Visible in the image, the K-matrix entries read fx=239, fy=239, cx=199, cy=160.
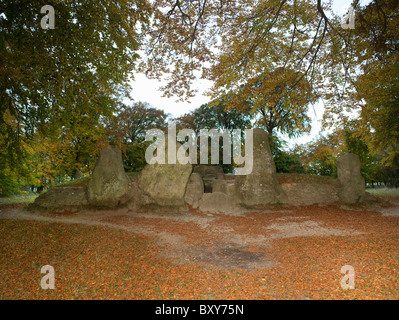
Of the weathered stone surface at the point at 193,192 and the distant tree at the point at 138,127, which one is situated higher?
the distant tree at the point at 138,127

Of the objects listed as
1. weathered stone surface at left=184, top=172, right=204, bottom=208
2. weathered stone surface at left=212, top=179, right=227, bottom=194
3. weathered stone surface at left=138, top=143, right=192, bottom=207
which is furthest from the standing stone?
weathered stone surface at left=138, top=143, right=192, bottom=207

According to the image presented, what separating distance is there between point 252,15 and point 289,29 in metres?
1.76

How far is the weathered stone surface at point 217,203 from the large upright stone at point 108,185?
3249 millimetres

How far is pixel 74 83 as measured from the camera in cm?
637

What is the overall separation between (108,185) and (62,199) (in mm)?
2143

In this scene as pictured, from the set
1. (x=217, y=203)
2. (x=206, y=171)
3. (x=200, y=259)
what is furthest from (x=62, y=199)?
(x=206, y=171)

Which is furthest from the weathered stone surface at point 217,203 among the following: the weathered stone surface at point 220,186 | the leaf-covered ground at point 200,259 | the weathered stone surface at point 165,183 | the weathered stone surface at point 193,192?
the leaf-covered ground at point 200,259

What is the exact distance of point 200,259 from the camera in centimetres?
496

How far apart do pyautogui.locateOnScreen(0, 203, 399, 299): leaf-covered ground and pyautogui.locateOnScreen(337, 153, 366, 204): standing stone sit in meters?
2.98

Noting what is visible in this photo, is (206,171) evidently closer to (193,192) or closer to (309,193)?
(193,192)

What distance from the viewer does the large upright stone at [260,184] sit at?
1059 centimetres

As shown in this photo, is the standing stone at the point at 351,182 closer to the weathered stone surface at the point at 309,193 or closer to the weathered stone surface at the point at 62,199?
the weathered stone surface at the point at 309,193
